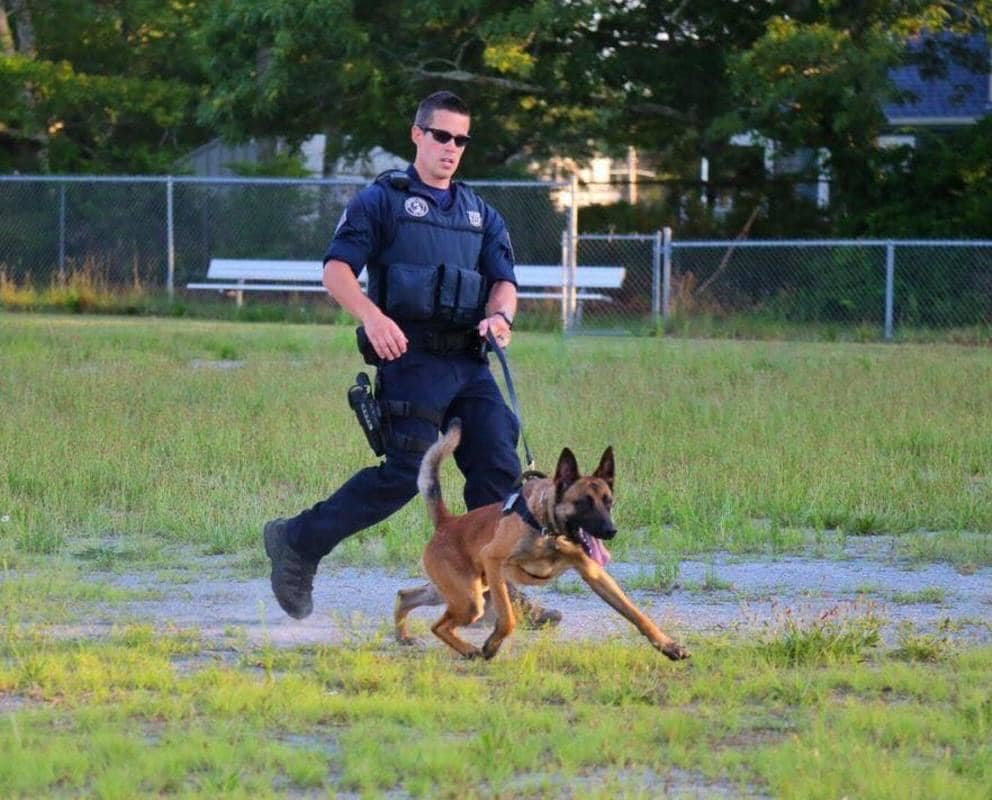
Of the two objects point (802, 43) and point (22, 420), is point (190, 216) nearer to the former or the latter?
point (802, 43)

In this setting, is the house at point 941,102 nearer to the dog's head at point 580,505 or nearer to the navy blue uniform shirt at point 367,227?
the navy blue uniform shirt at point 367,227

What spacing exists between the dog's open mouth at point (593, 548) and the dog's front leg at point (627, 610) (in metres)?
0.02

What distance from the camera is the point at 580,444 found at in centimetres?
1084

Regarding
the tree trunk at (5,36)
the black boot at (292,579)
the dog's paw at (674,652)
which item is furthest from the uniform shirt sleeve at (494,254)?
the tree trunk at (5,36)

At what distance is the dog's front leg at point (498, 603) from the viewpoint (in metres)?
5.65

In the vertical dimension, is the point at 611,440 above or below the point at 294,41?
below

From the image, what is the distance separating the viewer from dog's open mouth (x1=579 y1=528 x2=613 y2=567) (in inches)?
219

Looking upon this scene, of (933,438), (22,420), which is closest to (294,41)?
(22,420)

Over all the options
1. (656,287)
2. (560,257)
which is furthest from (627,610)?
(560,257)

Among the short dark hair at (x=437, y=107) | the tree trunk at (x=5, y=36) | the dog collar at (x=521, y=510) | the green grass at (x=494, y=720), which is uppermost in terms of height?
the tree trunk at (x=5, y=36)

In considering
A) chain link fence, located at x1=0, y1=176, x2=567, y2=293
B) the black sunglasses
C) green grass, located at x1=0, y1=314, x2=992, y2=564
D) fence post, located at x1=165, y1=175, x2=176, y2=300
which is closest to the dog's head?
the black sunglasses

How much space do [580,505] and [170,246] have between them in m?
18.7

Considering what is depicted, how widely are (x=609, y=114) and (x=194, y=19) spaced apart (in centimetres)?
880

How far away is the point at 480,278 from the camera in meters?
6.09
